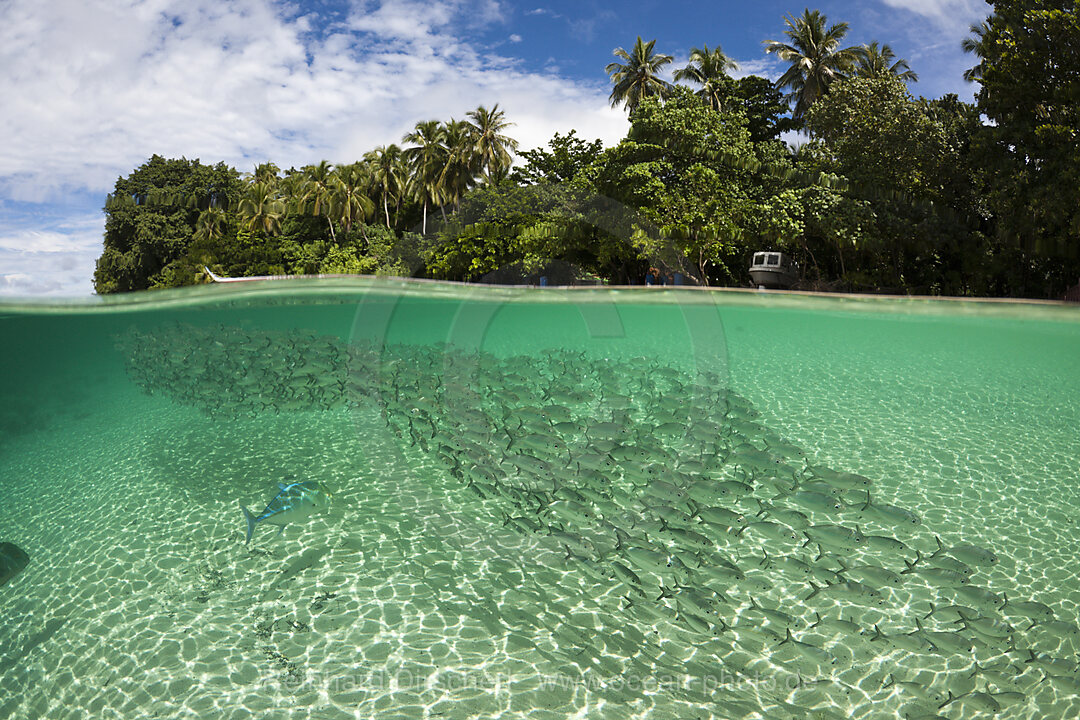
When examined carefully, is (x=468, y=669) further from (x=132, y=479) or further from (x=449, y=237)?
(x=449, y=237)

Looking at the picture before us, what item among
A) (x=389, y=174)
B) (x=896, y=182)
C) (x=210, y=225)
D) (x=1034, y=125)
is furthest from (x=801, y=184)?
(x=210, y=225)

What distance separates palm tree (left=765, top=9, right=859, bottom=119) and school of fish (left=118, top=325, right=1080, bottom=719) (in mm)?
28553

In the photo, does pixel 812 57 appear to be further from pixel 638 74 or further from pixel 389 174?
pixel 389 174

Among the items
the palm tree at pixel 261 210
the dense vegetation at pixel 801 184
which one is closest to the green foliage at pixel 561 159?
the dense vegetation at pixel 801 184

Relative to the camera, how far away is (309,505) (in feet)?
19.4

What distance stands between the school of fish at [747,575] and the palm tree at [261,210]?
33.2m

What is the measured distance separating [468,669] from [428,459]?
13.4ft

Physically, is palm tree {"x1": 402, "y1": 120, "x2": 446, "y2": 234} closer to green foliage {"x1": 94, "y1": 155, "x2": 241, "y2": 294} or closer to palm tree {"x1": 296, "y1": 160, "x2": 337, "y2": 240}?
palm tree {"x1": 296, "y1": 160, "x2": 337, "y2": 240}

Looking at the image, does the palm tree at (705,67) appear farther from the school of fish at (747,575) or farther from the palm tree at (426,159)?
the school of fish at (747,575)

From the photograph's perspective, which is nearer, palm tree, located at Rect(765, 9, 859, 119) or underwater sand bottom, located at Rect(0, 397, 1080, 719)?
underwater sand bottom, located at Rect(0, 397, 1080, 719)

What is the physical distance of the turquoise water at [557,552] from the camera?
3963mm

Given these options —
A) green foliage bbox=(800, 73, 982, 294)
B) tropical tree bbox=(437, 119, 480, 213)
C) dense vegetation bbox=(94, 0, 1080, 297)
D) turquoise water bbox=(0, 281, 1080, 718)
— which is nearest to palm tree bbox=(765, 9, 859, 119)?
dense vegetation bbox=(94, 0, 1080, 297)

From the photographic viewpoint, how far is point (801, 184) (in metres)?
22.1

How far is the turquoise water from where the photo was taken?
396 centimetres
